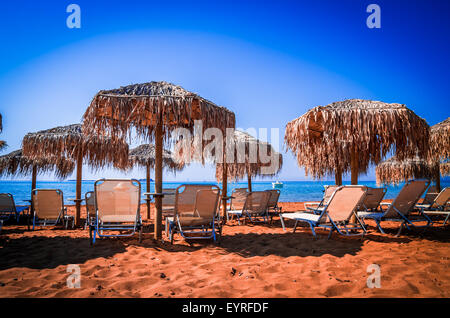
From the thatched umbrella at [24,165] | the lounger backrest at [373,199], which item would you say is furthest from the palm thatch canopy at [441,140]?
the thatched umbrella at [24,165]

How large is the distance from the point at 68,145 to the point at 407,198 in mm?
7859

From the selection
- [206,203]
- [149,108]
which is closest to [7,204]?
[149,108]

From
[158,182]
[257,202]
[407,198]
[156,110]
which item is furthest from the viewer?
[257,202]

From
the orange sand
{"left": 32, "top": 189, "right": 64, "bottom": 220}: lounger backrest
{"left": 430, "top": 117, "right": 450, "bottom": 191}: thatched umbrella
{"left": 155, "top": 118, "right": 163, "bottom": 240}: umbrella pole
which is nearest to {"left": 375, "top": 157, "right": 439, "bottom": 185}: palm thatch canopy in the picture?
{"left": 430, "top": 117, "right": 450, "bottom": 191}: thatched umbrella

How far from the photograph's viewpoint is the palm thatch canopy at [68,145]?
6414mm

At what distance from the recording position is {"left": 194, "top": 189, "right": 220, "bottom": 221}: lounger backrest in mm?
3882

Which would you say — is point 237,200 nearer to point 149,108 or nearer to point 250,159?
point 250,159

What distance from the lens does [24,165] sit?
1016 cm

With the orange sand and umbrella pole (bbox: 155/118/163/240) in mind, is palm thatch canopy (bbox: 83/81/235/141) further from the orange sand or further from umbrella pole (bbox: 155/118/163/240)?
the orange sand

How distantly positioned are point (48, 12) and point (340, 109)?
753 cm

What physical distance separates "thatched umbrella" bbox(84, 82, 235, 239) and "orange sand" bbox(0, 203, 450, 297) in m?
1.22

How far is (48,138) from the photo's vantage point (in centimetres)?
641

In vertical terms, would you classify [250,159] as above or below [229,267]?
above

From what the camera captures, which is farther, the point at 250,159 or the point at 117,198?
the point at 250,159
